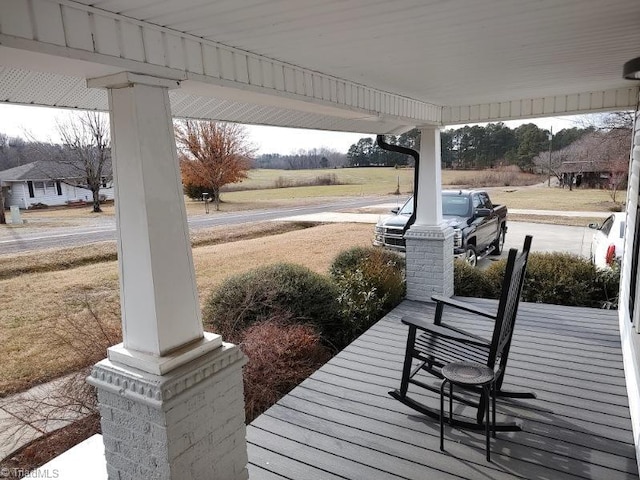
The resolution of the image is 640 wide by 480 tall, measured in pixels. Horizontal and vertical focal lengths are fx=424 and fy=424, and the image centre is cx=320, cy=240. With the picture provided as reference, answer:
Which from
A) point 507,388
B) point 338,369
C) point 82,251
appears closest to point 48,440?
point 338,369

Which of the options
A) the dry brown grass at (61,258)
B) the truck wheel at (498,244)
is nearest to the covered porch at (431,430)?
the truck wheel at (498,244)

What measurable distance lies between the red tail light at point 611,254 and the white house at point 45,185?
7833 millimetres

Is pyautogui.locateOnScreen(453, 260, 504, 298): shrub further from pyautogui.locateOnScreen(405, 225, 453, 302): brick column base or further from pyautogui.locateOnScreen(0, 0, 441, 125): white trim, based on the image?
pyautogui.locateOnScreen(0, 0, 441, 125): white trim

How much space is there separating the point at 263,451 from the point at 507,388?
6.02 feet

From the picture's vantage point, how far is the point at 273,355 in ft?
11.3

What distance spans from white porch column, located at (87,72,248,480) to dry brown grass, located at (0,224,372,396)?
219 centimetres

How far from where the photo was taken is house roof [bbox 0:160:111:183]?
782cm

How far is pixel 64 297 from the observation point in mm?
6355

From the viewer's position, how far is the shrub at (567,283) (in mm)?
5047

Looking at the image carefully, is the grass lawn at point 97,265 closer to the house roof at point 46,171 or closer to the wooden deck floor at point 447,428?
the house roof at point 46,171

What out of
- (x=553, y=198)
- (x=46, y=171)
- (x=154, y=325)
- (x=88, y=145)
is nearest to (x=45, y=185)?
(x=46, y=171)

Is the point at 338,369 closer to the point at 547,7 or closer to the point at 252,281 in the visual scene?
the point at 252,281

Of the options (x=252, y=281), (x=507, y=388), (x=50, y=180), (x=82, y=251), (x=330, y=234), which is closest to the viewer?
(x=507, y=388)

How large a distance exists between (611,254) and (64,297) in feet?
25.2
